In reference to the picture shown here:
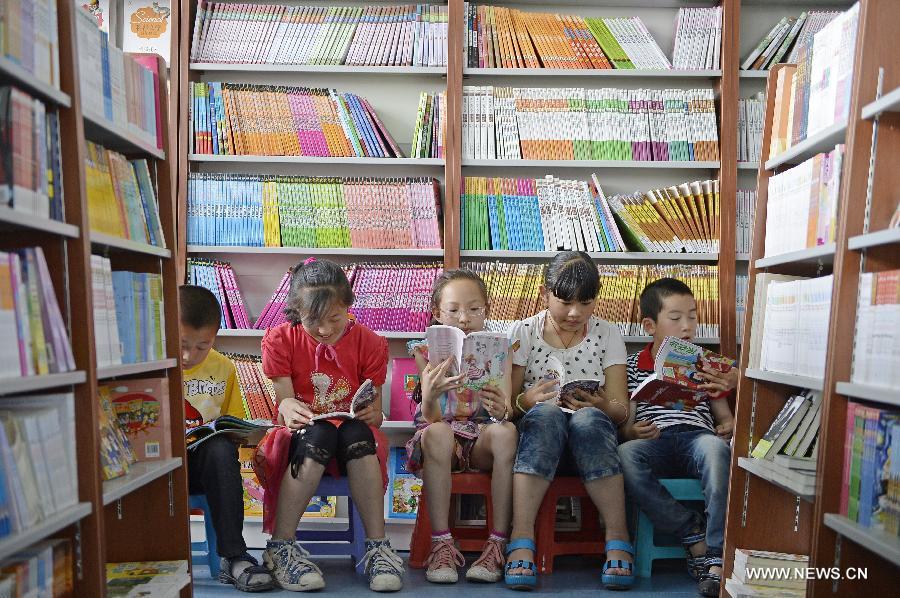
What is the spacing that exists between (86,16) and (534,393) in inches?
65.4

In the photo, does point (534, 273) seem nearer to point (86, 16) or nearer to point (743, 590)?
point (743, 590)

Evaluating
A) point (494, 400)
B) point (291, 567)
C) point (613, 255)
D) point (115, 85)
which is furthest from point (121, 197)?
point (613, 255)

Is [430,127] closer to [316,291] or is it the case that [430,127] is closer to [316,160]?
[316,160]

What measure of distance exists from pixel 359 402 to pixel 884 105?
160cm

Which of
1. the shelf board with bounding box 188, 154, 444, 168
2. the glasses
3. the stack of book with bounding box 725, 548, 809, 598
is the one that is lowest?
the stack of book with bounding box 725, 548, 809, 598

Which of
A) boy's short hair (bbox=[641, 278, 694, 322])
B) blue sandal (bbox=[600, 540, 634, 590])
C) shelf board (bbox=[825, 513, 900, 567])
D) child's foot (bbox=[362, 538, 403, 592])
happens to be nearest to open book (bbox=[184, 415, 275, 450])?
child's foot (bbox=[362, 538, 403, 592])

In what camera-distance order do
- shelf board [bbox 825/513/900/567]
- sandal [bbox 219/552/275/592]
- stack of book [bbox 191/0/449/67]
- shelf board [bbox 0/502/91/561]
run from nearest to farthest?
shelf board [bbox 0/502/91/561], shelf board [bbox 825/513/900/567], sandal [bbox 219/552/275/592], stack of book [bbox 191/0/449/67]

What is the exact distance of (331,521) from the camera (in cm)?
340

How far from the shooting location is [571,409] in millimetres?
2969

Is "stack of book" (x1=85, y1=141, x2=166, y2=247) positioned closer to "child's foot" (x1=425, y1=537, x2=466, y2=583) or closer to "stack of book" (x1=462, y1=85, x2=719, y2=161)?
"child's foot" (x1=425, y1=537, x2=466, y2=583)

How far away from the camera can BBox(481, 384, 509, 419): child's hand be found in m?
2.82

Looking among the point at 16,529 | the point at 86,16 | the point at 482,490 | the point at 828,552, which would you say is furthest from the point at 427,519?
the point at 86,16

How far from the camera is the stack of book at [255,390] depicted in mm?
3428

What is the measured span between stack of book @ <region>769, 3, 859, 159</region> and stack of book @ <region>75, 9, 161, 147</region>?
154 centimetres
